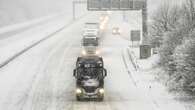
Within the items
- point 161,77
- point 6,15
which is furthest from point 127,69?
point 6,15

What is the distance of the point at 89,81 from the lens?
2908 centimetres

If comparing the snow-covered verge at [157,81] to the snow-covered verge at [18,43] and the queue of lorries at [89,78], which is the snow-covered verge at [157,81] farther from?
the snow-covered verge at [18,43]

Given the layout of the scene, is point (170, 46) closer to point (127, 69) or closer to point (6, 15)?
point (127, 69)

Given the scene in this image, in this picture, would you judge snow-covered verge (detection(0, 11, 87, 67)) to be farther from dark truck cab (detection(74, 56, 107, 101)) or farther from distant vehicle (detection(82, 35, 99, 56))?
dark truck cab (detection(74, 56, 107, 101))

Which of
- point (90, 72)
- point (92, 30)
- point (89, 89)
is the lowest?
point (89, 89)

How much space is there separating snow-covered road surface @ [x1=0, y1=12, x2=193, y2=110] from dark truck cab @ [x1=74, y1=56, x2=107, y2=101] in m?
0.52

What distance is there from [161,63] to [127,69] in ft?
11.9

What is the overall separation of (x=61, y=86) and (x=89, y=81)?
6011 mm

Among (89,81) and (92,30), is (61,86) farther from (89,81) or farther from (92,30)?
(92,30)

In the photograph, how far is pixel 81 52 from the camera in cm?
5675

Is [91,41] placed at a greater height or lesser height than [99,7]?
lesser

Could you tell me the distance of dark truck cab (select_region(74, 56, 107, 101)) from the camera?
29047mm

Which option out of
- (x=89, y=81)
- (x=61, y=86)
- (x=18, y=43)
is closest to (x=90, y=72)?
(x=89, y=81)

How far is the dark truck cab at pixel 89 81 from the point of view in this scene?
95.3 ft
